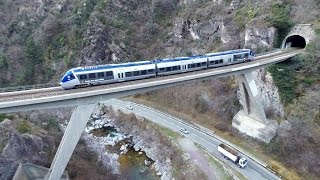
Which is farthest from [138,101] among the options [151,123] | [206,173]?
[206,173]

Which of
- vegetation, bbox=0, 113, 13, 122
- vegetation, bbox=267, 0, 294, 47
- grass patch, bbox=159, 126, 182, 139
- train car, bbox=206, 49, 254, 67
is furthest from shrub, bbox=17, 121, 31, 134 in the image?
vegetation, bbox=267, 0, 294, 47

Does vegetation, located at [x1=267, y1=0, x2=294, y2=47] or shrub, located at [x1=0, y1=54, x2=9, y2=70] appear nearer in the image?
vegetation, located at [x1=267, y1=0, x2=294, y2=47]

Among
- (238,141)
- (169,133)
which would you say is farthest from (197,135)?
(238,141)

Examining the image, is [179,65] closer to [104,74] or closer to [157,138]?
[104,74]

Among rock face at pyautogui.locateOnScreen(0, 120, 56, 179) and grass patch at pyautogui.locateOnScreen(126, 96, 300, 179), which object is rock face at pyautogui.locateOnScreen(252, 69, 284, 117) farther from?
rock face at pyautogui.locateOnScreen(0, 120, 56, 179)

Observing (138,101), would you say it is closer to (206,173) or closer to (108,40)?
(108,40)

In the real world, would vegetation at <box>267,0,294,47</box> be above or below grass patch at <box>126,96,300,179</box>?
above
